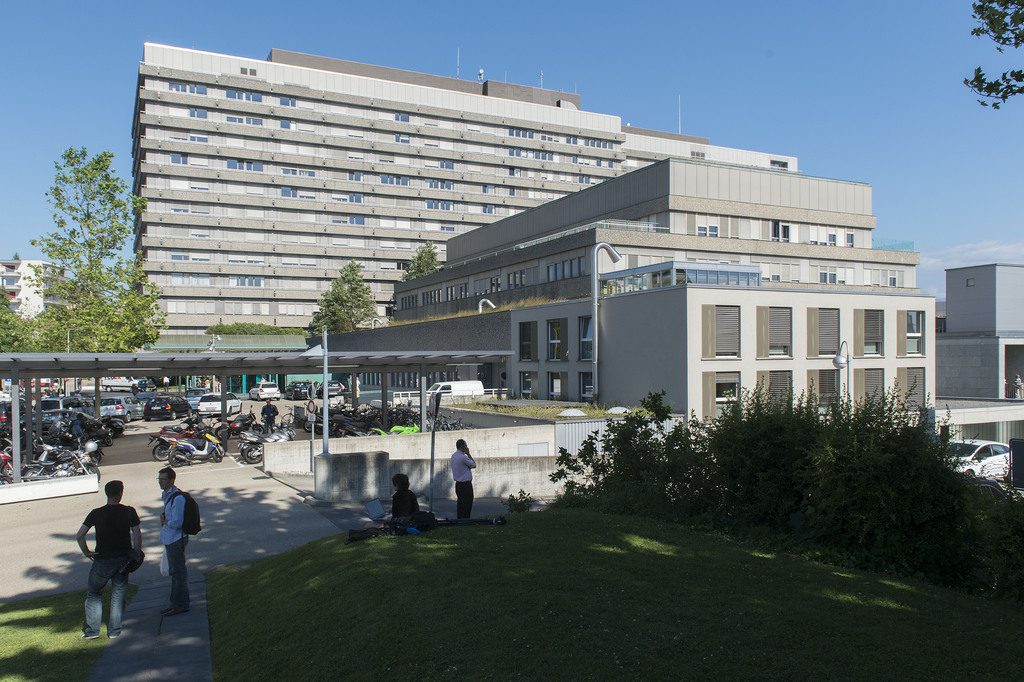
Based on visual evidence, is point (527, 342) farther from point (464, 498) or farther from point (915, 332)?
point (464, 498)

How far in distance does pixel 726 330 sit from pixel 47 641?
26.4 meters

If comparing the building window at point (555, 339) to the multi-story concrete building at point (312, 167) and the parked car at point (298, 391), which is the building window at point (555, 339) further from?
the multi-story concrete building at point (312, 167)

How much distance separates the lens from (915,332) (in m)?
34.2

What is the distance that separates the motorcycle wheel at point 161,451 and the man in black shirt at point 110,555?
17267 millimetres

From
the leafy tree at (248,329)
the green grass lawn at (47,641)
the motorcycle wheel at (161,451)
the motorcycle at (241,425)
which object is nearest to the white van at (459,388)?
the motorcycle at (241,425)

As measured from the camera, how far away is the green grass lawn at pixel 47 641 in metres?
6.76

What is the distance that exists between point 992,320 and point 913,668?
52098 millimetres

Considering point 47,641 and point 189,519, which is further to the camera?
point 189,519

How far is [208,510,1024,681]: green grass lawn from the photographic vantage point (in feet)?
16.9

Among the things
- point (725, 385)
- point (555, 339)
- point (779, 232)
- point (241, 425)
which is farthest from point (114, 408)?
point (779, 232)

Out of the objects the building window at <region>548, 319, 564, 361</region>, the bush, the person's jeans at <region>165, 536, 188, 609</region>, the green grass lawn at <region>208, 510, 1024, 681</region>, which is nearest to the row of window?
the building window at <region>548, 319, 564, 361</region>

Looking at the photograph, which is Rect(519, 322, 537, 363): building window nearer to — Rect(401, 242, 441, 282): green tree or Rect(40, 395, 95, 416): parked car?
Rect(40, 395, 95, 416): parked car

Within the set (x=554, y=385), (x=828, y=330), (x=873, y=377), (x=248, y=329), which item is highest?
(x=248, y=329)

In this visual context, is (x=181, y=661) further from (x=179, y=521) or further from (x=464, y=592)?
(x=464, y=592)
